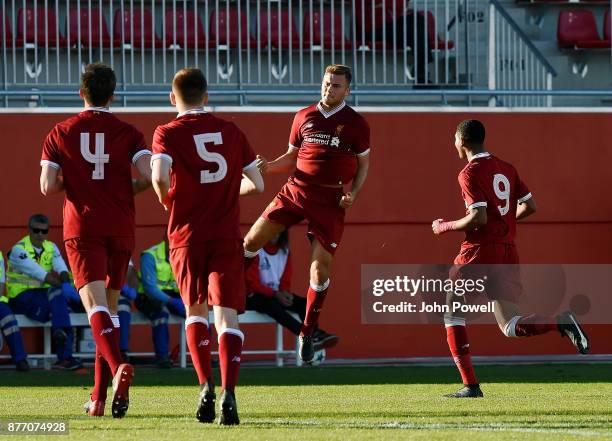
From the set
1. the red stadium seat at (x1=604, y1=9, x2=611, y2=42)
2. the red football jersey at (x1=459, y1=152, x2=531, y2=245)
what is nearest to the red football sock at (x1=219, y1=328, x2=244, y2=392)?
the red football jersey at (x1=459, y1=152, x2=531, y2=245)

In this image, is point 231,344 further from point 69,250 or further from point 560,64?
point 560,64

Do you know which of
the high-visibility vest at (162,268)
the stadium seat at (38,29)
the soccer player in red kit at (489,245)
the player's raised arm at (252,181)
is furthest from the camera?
the stadium seat at (38,29)

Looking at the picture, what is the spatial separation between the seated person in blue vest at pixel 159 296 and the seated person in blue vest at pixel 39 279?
A: 839 mm

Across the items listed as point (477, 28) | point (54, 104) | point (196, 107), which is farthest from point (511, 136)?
point (196, 107)

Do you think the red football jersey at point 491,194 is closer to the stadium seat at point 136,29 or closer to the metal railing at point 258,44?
the metal railing at point 258,44

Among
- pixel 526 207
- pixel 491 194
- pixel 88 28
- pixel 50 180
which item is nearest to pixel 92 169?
pixel 50 180

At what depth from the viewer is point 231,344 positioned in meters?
7.04

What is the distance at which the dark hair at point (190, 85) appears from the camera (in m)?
7.10

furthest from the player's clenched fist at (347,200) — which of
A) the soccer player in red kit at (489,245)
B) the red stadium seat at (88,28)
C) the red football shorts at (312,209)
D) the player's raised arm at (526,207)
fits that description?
the red stadium seat at (88,28)

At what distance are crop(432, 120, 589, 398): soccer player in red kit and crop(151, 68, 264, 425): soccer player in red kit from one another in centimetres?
237

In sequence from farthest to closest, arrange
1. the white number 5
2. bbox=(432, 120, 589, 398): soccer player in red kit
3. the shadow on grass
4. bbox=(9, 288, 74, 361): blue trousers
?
bbox=(9, 288, 74, 361): blue trousers, the shadow on grass, bbox=(432, 120, 589, 398): soccer player in red kit, the white number 5

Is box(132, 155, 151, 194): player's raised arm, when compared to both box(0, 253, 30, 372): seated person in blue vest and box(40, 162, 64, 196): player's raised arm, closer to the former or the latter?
box(40, 162, 64, 196): player's raised arm

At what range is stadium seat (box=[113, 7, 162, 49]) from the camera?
14.9m

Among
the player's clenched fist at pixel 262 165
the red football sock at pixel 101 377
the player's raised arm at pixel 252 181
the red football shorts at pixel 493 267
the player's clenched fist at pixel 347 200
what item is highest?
the player's clenched fist at pixel 262 165
